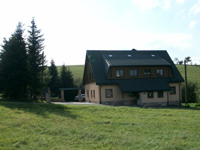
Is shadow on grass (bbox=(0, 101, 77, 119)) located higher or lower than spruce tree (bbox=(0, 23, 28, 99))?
lower

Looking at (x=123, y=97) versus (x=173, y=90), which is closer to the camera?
(x=123, y=97)

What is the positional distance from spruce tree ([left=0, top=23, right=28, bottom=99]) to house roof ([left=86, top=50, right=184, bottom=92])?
9511 millimetres

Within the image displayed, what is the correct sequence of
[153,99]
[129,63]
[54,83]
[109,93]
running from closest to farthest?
1. [109,93]
2. [153,99]
3. [129,63]
4. [54,83]

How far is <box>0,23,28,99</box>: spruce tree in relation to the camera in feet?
96.1

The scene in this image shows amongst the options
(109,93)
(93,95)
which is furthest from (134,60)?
(93,95)

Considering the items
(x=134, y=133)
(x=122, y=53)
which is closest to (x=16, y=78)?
(x=122, y=53)

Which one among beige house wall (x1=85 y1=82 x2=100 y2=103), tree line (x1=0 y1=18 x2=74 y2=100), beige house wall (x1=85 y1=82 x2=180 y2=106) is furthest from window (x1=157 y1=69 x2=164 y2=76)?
tree line (x1=0 y1=18 x2=74 y2=100)

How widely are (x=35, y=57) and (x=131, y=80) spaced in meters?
14.2

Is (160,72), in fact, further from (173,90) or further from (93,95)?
(93,95)

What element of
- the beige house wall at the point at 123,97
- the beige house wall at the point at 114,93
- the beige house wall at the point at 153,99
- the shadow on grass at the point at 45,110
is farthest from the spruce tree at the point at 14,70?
the beige house wall at the point at 153,99

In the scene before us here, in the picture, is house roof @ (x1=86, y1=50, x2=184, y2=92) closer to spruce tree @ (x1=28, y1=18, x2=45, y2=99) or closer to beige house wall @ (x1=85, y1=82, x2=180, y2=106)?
beige house wall @ (x1=85, y1=82, x2=180, y2=106)

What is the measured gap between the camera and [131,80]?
32.4 metres

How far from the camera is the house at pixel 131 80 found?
31.3 m

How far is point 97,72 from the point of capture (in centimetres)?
3256
